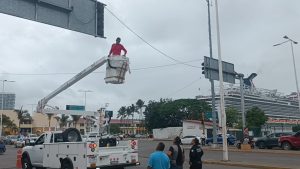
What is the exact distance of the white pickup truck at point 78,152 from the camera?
13.9m

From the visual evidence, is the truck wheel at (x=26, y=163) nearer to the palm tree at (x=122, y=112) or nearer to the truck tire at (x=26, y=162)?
the truck tire at (x=26, y=162)

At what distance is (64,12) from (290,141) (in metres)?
24.8

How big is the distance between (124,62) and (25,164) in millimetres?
7384

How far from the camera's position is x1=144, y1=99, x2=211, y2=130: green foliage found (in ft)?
331

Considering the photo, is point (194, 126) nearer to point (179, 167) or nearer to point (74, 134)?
point (74, 134)

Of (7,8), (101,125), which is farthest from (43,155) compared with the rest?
(7,8)

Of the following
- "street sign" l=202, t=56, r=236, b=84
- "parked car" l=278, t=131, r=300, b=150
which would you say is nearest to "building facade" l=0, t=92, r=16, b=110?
"street sign" l=202, t=56, r=236, b=84

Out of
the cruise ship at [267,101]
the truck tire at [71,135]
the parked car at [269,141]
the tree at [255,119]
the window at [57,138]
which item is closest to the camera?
the truck tire at [71,135]

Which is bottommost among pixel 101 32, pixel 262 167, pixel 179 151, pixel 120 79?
pixel 262 167

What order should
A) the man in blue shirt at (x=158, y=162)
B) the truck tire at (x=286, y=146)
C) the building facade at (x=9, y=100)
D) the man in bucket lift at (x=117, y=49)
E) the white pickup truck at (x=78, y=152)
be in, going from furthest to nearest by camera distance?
the building facade at (x=9, y=100) → the truck tire at (x=286, y=146) → the man in bucket lift at (x=117, y=49) → the white pickup truck at (x=78, y=152) → the man in blue shirt at (x=158, y=162)

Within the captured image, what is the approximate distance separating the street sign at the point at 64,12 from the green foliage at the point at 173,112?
87.4 metres

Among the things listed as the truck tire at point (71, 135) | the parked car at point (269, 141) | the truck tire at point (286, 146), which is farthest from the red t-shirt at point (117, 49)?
the parked car at point (269, 141)

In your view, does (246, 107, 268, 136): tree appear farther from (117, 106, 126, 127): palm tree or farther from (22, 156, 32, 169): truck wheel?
(117, 106, 126, 127): palm tree

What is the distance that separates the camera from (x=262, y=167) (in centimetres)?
1827
